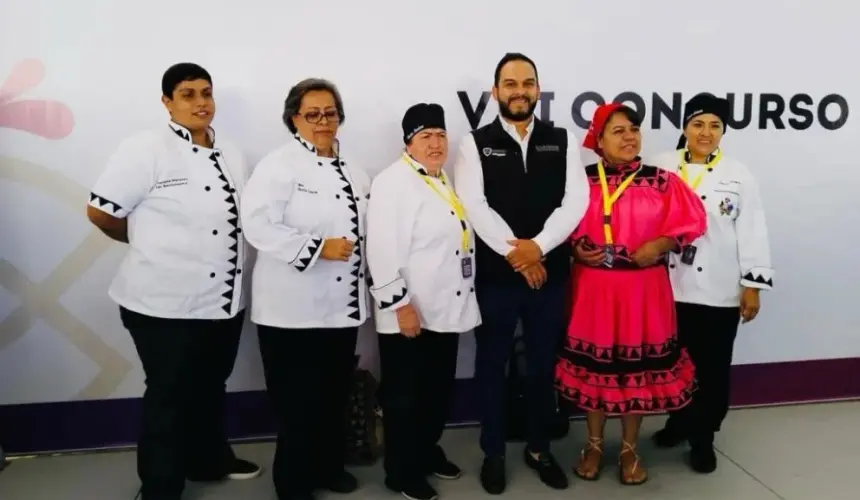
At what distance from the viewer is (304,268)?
258 centimetres

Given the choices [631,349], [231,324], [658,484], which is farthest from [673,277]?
[231,324]

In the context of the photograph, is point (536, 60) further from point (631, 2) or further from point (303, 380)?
point (303, 380)

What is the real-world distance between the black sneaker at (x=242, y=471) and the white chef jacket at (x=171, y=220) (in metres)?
0.79

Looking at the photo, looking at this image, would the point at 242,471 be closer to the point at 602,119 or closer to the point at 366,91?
the point at 366,91

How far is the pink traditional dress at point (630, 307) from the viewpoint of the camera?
111 inches

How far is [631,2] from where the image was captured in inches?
138

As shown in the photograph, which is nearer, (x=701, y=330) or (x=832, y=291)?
(x=701, y=330)

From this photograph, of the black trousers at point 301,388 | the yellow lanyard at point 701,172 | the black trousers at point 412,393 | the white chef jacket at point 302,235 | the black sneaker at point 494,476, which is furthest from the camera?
the yellow lanyard at point 701,172

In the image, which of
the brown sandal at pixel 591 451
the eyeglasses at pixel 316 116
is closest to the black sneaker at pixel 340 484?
the brown sandal at pixel 591 451

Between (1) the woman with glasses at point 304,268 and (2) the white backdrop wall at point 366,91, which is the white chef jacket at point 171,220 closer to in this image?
(1) the woman with glasses at point 304,268

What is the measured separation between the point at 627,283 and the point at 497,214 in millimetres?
576

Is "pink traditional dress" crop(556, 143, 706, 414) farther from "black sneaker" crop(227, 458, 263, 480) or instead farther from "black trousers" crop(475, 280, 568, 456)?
"black sneaker" crop(227, 458, 263, 480)

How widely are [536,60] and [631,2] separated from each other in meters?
0.56

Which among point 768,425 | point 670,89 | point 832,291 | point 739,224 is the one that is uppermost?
point 670,89
